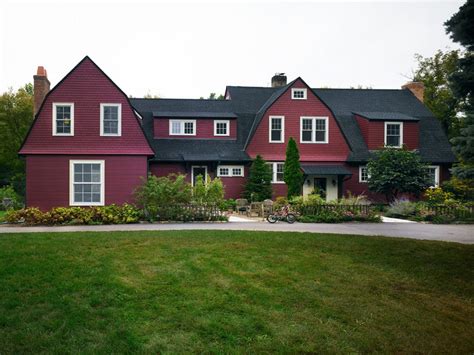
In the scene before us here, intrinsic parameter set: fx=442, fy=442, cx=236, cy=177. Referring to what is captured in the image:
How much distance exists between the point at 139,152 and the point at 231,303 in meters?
15.9

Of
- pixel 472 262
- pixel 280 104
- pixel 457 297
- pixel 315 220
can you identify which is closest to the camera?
pixel 457 297

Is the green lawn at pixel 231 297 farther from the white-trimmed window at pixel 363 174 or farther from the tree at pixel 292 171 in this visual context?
the white-trimmed window at pixel 363 174

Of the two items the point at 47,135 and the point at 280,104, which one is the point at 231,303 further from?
the point at 280,104

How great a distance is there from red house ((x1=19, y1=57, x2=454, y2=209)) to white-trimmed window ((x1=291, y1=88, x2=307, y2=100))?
0.22 ft

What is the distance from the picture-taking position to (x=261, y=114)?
1161 inches

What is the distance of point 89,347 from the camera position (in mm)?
6176

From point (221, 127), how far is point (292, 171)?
633cm

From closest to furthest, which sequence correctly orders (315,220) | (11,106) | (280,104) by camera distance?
(315,220) → (280,104) → (11,106)

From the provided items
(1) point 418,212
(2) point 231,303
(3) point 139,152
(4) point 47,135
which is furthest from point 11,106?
(2) point 231,303

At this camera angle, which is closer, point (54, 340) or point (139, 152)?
point (54, 340)

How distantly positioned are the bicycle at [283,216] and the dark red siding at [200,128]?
1029cm

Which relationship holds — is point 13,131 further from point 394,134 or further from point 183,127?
point 394,134

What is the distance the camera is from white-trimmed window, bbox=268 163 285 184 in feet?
93.7

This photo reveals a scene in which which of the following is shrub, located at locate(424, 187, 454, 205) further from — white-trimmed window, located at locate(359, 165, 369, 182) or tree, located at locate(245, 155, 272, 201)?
tree, located at locate(245, 155, 272, 201)
